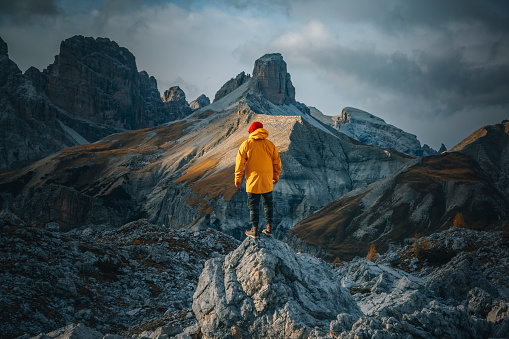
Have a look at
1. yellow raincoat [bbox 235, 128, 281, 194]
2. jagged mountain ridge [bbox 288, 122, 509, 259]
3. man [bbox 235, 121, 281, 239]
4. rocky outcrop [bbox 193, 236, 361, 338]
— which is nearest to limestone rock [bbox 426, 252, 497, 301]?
rocky outcrop [bbox 193, 236, 361, 338]

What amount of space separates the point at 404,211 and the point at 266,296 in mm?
128328

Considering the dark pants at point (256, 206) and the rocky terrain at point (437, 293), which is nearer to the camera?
the rocky terrain at point (437, 293)

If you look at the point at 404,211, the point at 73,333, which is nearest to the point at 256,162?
the point at 73,333

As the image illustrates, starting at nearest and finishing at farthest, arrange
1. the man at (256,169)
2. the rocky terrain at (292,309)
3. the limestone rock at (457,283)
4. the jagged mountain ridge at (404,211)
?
the rocky terrain at (292,309)
the man at (256,169)
the limestone rock at (457,283)
the jagged mountain ridge at (404,211)

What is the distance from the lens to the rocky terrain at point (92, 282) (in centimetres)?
2085

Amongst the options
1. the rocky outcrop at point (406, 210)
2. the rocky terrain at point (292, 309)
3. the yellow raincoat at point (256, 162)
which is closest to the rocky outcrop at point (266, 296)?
the rocky terrain at point (292, 309)

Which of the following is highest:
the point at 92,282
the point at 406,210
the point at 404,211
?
the point at 406,210

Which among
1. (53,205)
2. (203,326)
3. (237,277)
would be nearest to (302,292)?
(237,277)

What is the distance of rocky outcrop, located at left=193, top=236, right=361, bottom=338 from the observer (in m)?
13.9

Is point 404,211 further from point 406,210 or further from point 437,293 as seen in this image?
point 437,293

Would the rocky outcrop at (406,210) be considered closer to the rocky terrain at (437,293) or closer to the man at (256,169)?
the rocky terrain at (437,293)

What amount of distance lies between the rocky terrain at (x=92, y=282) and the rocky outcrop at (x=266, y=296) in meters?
4.50

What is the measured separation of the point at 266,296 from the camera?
46.7ft

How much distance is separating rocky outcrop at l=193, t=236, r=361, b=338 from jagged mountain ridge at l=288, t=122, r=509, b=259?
359ft
